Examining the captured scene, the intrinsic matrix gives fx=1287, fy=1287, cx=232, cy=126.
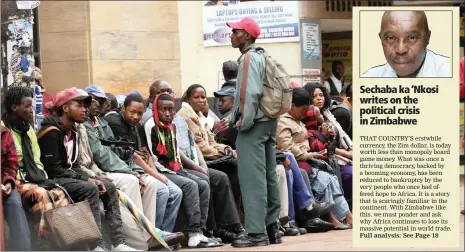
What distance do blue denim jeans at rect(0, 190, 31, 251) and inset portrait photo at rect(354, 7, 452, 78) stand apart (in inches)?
121

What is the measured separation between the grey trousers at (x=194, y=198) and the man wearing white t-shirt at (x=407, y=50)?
3901 millimetres

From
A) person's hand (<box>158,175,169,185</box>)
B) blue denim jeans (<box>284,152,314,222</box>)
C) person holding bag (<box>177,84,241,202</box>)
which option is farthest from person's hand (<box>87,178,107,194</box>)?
blue denim jeans (<box>284,152,314,222</box>)

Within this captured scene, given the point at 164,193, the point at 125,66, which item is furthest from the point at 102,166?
the point at 125,66

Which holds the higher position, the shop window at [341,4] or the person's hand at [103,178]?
the shop window at [341,4]

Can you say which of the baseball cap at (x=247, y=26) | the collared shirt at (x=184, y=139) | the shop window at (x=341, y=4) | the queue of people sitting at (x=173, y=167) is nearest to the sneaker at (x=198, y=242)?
the queue of people sitting at (x=173, y=167)

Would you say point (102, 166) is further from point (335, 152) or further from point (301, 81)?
point (301, 81)

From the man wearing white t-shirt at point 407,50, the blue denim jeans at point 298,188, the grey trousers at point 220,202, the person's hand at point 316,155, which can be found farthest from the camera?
the person's hand at point 316,155

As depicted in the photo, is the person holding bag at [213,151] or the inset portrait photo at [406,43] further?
the person holding bag at [213,151]

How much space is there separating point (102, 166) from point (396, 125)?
3893 mm

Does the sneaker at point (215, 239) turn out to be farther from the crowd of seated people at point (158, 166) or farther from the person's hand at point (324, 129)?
the person's hand at point (324, 129)

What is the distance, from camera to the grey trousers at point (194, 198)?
11453 millimetres

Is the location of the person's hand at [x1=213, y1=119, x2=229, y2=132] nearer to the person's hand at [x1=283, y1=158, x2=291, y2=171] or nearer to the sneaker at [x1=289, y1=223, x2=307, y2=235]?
the person's hand at [x1=283, y1=158, x2=291, y2=171]

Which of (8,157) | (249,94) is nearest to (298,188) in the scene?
(249,94)

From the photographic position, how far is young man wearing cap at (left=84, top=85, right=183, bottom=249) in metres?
11.0
